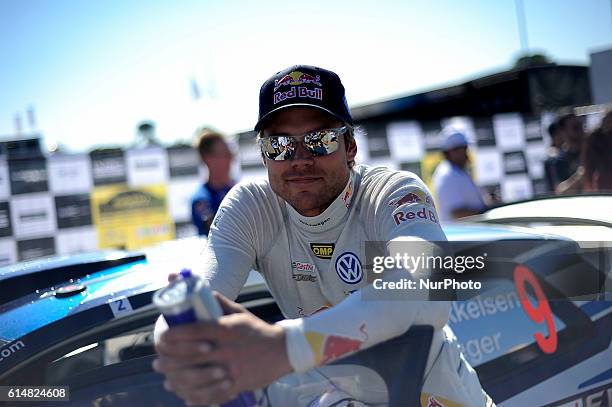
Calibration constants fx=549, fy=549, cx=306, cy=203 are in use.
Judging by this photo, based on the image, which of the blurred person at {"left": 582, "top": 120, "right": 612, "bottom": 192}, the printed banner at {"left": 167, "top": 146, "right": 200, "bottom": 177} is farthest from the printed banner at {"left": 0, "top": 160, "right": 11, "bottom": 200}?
the blurred person at {"left": 582, "top": 120, "right": 612, "bottom": 192}

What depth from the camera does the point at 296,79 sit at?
1.46 meters

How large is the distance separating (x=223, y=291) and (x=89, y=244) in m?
5.15

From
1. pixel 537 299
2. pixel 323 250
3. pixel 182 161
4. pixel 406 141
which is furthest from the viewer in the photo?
pixel 406 141

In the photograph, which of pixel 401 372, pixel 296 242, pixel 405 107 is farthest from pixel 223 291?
pixel 405 107

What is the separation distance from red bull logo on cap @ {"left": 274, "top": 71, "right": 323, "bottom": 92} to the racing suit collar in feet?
1.02

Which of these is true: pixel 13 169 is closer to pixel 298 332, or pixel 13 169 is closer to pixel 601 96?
pixel 298 332

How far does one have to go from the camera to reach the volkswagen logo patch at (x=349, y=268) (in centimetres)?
149

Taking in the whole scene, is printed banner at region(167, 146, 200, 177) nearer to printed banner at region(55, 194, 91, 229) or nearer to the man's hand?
printed banner at region(55, 194, 91, 229)

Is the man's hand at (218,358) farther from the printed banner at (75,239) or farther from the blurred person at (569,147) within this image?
the printed banner at (75,239)

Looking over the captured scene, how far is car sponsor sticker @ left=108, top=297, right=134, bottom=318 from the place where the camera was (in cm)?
152

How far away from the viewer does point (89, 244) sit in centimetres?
606

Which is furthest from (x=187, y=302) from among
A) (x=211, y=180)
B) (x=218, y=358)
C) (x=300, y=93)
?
(x=211, y=180)

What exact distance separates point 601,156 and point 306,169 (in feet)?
10.4

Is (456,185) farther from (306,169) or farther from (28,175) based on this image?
(28,175)
